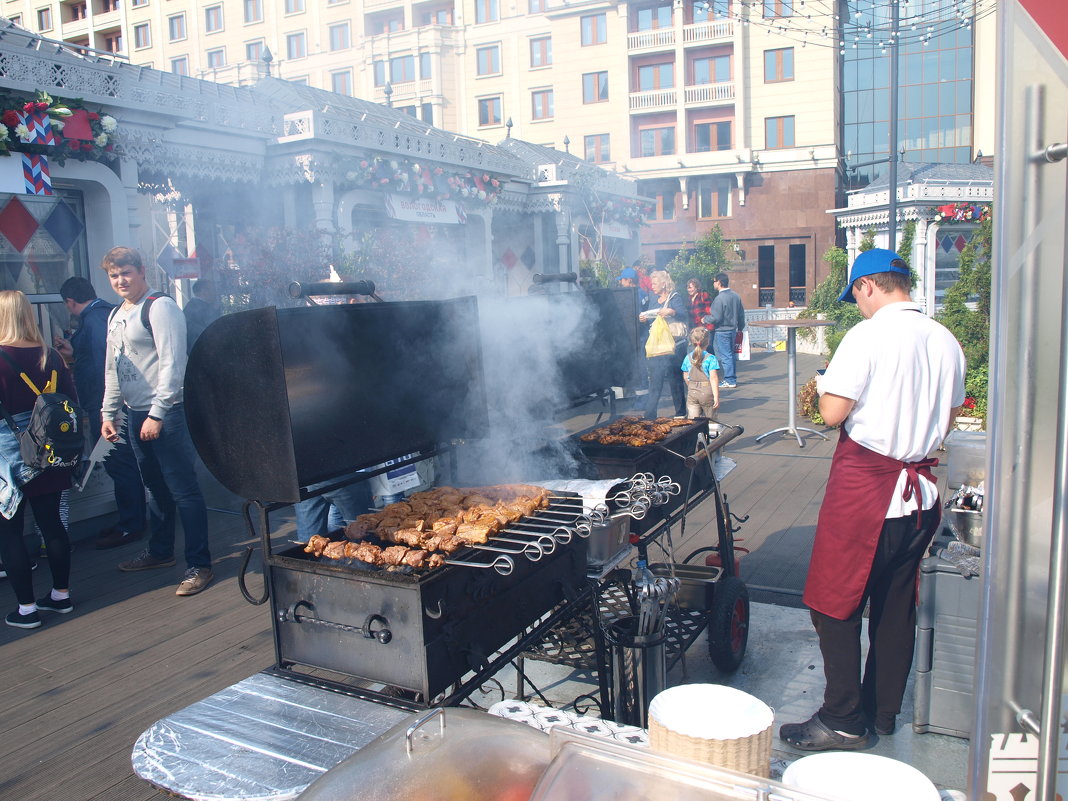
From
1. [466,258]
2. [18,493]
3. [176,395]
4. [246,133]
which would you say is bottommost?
[18,493]

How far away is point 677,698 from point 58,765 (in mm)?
2951

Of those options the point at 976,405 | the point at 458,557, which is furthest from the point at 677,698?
the point at 976,405

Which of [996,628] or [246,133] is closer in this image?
[996,628]

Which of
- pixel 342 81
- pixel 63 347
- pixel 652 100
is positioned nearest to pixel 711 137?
pixel 652 100

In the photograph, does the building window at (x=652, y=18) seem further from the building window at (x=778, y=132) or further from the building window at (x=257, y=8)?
the building window at (x=257, y=8)

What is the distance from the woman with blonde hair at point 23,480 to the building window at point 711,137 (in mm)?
37661

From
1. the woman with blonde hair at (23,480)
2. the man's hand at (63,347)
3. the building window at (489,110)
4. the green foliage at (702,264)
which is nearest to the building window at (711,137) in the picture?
the building window at (489,110)

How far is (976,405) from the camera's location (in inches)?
367

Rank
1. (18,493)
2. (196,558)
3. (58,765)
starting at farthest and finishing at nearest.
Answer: (196,558), (18,493), (58,765)

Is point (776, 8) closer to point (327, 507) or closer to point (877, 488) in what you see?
point (327, 507)

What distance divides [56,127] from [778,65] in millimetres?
37499

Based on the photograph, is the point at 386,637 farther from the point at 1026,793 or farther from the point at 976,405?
the point at 976,405

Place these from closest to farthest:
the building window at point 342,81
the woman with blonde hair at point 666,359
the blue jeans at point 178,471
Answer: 1. the blue jeans at point 178,471
2. the woman with blonde hair at point 666,359
3. the building window at point 342,81

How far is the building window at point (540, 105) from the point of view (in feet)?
138
